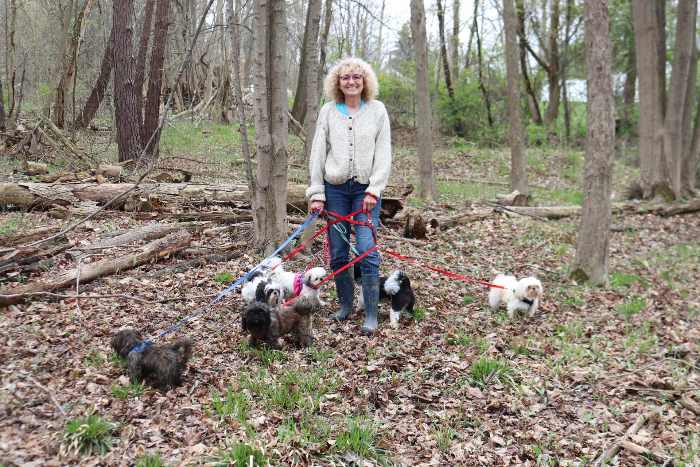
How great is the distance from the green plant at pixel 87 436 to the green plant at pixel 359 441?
144 cm

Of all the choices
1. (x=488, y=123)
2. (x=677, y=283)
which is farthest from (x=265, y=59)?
(x=488, y=123)

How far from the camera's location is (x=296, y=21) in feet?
79.5

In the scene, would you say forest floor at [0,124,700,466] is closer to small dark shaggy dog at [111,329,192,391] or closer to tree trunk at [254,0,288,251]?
small dark shaggy dog at [111,329,192,391]


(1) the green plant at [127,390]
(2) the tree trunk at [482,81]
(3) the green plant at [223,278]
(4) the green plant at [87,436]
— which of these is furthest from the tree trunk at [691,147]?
(4) the green plant at [87,436]

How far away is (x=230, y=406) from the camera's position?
3834mm

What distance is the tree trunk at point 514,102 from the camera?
44.2 feet

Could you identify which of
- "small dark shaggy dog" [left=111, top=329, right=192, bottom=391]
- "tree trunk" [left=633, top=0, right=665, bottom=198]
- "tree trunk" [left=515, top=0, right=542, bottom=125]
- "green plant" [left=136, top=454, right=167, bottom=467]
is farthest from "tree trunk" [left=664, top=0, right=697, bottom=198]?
"green plant" [left=136, top=454, right=167, bottom=467]

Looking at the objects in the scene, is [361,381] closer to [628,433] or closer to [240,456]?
[240,456]

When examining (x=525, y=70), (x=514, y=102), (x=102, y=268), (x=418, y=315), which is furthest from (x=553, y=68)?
(x=102, y=268)

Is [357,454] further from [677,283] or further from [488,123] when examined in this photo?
[488,123]

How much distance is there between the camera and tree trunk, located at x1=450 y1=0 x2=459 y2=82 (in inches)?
959

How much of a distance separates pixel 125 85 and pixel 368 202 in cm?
948

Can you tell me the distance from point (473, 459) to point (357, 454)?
2.54ft

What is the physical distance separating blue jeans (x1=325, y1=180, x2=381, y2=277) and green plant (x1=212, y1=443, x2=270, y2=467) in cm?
229
